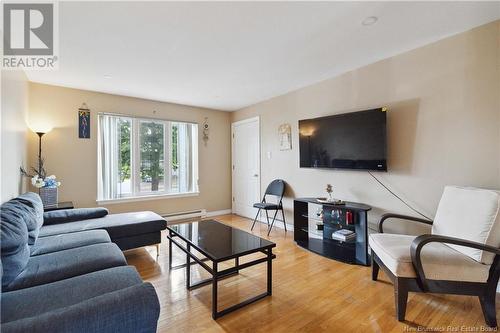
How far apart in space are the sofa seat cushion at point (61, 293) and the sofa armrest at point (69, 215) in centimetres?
161

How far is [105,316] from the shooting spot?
0.97 m

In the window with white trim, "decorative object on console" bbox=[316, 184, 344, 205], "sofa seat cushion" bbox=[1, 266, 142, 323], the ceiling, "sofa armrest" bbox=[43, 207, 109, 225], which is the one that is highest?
the ceiling

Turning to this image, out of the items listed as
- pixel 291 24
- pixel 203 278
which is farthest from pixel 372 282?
pixel 291 24

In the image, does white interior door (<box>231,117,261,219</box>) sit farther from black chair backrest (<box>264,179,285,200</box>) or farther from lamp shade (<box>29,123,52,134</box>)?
lamp shade (<box>29,123,52,134</box>)

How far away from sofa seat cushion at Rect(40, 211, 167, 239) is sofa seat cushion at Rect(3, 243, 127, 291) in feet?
2.04

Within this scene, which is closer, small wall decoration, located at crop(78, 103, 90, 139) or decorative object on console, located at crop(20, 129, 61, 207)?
decorative object on console, located at crop(20, 129, 61, 207)

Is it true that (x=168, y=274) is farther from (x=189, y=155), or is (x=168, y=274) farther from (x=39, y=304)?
(x=189, y=155)

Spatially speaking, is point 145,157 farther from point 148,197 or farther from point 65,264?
point 65,264

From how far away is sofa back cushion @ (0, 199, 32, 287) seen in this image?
1.30 metres

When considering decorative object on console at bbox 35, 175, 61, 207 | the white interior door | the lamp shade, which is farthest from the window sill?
the lamp shade

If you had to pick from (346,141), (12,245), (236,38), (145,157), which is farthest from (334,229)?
(145,157)

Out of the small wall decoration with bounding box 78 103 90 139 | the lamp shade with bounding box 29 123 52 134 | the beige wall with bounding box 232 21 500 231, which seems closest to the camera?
the beige wall with bounding box 232 21 500 231

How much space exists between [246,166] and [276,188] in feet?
3.54

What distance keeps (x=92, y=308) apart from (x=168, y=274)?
155 centimetres
